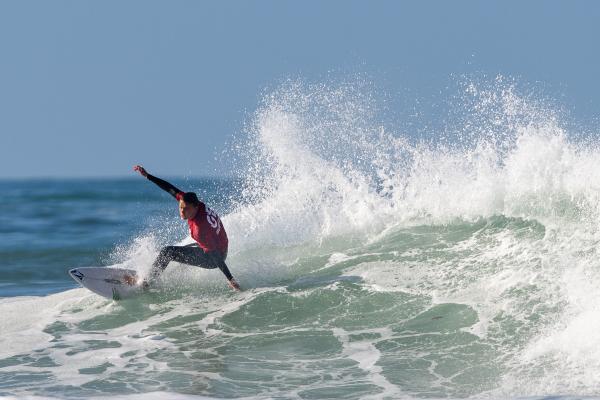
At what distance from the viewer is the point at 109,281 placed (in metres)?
11.3

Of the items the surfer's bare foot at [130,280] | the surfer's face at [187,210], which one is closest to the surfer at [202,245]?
the surfer's face at [187,210]

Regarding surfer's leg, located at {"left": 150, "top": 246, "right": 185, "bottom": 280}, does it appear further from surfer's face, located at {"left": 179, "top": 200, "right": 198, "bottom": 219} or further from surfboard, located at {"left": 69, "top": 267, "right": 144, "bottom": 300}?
surfer's face, located at {"left": 179, "top": 200, "right": 198, "bottom": 219}

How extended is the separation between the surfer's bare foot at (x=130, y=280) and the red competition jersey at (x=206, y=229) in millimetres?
1104

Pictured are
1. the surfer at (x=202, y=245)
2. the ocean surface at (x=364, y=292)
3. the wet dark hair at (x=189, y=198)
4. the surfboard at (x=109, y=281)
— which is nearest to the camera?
the ocean surface at (x=364, y=292)

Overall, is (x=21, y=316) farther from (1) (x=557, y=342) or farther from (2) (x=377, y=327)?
(1) (x=557, y=342)

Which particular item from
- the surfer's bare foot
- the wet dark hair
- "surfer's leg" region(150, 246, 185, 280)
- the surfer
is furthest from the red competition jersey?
the surfer's bare foot

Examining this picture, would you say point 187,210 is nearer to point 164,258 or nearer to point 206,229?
point 206,229

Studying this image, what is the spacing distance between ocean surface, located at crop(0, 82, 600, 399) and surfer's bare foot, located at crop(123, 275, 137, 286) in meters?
0.30

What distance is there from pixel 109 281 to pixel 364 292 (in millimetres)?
3299

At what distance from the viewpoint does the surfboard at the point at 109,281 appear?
11.2m

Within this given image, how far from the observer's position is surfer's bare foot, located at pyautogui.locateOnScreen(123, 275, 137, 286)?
37.3ft

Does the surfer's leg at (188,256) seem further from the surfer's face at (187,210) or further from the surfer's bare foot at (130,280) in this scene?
the surfer's bare foot at (130,280)

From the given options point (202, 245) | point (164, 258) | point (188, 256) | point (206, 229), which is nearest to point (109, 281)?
point (164, 258)

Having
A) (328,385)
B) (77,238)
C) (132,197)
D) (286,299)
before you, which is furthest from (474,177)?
(132,197)
